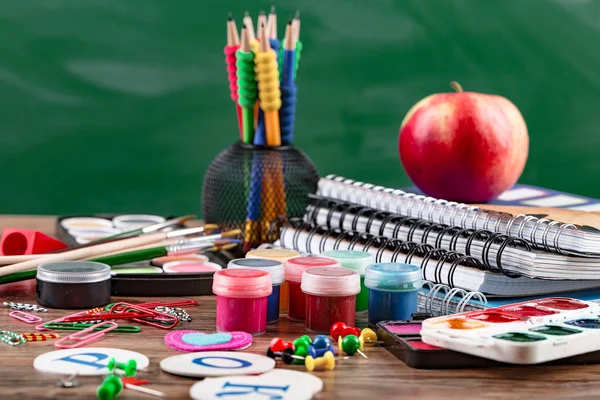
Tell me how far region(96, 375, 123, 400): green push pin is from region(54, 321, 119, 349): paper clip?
143mm

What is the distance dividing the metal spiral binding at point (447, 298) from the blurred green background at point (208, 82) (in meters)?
1.09

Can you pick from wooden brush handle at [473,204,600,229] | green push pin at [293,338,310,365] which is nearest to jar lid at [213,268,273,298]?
green push pin at [293,338,310,365]

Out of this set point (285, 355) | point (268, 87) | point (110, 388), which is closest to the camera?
point (110, 388)

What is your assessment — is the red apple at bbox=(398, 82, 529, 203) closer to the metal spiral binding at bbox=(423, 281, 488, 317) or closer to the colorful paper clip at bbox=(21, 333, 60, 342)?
the metal spiral binding at bbox=(423, 281, 488, 317)

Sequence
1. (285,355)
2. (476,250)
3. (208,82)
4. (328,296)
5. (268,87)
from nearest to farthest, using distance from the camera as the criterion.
→ (285,355) → (328,296) → (476,250) → (268,87) → (208,82)

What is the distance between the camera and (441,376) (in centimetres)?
83

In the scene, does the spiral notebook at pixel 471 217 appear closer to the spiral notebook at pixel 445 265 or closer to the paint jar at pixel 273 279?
the spiral notebook at pixel 445 265

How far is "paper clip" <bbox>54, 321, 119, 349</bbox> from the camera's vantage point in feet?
2.95

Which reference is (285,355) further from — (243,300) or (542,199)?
(542,199)

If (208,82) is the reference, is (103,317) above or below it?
below

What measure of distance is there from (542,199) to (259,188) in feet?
1.37

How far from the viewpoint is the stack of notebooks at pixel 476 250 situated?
39.9 inches

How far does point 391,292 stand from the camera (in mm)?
980

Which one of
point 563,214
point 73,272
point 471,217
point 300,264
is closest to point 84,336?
point 73,272
